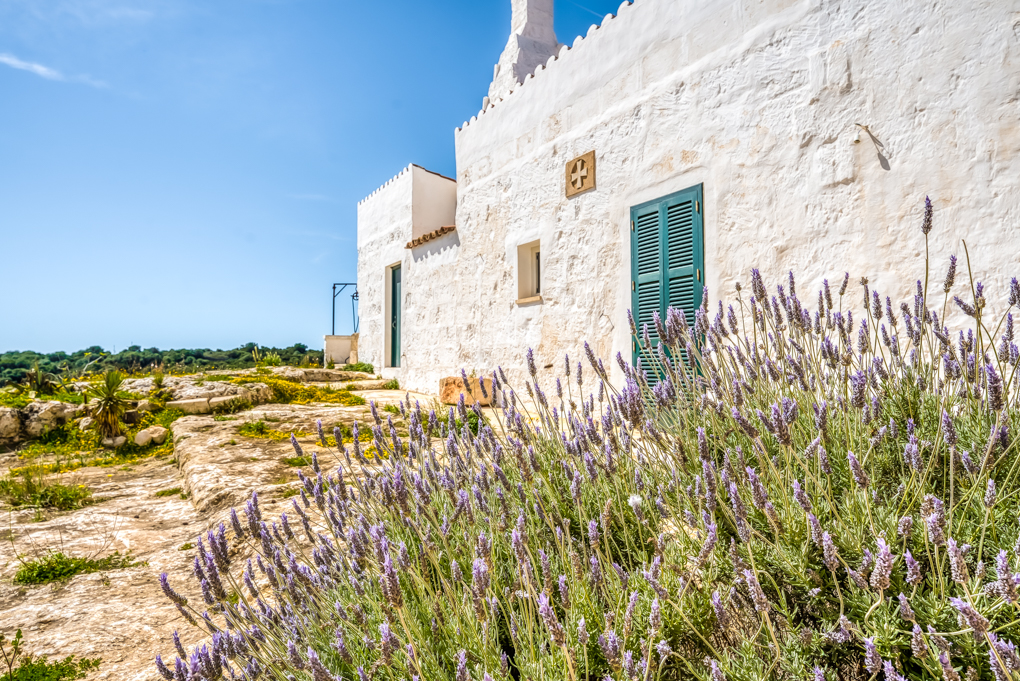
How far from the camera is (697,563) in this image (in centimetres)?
119

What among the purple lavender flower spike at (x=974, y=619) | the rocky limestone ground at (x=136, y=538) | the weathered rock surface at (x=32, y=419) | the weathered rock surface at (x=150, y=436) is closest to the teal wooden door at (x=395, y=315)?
the weathered rock surface at (x=150, y=436)

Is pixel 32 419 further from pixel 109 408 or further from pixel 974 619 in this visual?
pixel 974 619

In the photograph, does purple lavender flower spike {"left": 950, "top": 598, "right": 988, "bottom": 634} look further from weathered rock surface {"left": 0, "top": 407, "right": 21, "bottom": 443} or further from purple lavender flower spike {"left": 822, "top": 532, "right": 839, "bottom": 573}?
weathered rock surface {"left": 0, "top": 407, "right": 21, "bottom": 443}

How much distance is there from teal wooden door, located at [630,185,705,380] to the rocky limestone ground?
301cm

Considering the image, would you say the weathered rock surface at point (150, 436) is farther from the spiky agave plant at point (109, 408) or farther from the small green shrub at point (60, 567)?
the small green shrub at point (60, 567)

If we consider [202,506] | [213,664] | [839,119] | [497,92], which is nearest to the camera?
[213,664]

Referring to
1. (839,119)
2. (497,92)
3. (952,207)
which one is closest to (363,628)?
(952,207)

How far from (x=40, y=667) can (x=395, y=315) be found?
34.3 ft

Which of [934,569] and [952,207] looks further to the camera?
[952,207]

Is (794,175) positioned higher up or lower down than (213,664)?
higher up

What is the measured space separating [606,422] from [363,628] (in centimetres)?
90

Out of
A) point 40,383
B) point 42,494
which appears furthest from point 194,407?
point 42,494

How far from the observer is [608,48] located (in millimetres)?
6500

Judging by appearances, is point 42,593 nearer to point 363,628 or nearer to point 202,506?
point 202,506
